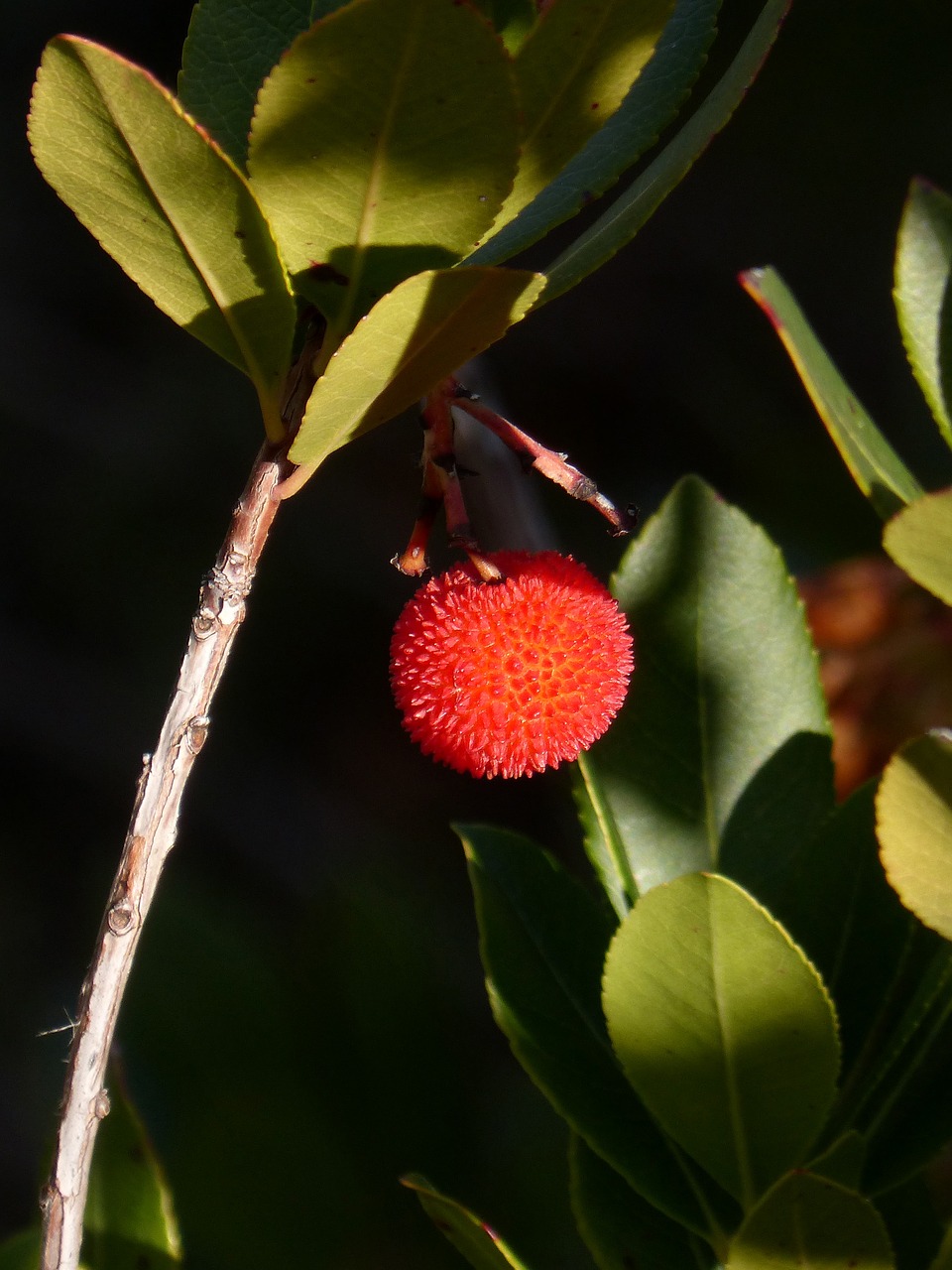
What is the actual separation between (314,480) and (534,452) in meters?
2.01

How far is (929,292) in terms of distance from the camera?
0.81m

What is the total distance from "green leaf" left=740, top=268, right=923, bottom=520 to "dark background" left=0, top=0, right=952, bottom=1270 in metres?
1.27

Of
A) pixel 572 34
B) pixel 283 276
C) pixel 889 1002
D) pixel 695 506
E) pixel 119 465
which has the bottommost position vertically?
pixel 119 465

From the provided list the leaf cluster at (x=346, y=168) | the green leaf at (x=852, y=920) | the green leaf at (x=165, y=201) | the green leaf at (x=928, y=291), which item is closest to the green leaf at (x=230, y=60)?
the leaf cluster at (x=346, y=168)

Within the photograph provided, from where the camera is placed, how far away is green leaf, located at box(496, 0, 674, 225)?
507 millimetres

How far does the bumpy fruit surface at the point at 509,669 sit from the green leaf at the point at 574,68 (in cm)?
25

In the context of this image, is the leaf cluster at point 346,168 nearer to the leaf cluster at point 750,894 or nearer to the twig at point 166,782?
the twig at point 166,782

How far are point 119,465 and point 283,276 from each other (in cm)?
204

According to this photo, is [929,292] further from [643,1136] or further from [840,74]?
[840,74]

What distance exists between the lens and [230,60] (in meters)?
0.61

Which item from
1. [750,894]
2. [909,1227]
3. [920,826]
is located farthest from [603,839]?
[909,1227]

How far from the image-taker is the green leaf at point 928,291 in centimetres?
79

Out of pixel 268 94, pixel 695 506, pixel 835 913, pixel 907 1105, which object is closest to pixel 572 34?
pixel 268 94

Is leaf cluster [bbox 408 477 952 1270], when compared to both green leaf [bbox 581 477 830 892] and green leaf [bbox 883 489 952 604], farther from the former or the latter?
green leaf [bbox 883 489 952 604]
